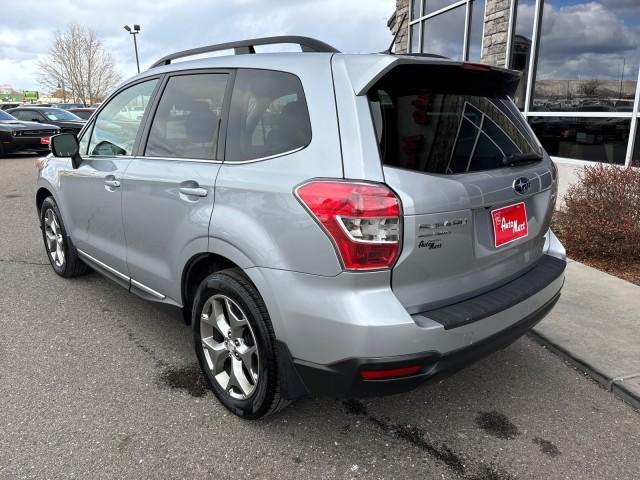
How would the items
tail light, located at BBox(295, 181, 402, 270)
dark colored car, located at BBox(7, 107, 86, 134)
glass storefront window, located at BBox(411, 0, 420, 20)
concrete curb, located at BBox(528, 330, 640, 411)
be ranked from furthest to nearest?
dark colored car, located at BBox(7, 107, 86, 134), glass storefront window, located at BBox(411, 0, 420, 20), concrete curb, located at BBox(528, 330, 640, 411), tail light, located at BBox(295, 181, 402, 270)

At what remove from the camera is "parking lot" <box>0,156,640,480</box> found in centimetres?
234

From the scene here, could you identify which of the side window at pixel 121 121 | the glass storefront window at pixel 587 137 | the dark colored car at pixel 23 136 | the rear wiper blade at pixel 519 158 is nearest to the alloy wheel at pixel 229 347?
the side window at pixel 121 121

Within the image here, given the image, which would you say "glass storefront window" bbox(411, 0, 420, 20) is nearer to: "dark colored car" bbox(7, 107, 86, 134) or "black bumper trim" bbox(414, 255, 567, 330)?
"black bumper trim" bbox(414, 255, 567, 330)

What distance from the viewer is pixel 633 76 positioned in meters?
6.50

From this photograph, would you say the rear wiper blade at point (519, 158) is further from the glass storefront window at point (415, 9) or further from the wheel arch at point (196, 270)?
the glass storefront window at point (415, 9)

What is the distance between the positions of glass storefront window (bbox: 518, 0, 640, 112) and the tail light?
19.6 feet

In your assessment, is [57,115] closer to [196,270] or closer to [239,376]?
[196,270]

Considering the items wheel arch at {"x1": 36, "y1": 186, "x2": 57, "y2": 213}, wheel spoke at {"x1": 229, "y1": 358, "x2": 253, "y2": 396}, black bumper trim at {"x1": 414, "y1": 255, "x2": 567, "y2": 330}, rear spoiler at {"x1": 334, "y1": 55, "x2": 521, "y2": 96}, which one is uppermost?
→ rear spoiler at {"x1": 334, "y1": 55, "x2": 521, "y2": 96}

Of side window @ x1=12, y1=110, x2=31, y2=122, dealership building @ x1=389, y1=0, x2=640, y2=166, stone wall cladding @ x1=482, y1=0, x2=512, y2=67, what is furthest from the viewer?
side window @ x1=12, y1=110, x2=31, y2=122

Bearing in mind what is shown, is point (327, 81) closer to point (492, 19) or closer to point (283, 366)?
point (283, 366)

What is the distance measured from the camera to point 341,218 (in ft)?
6.57

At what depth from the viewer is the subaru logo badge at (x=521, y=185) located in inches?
96.1

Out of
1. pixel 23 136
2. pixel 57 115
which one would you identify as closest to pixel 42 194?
pixel 23 136

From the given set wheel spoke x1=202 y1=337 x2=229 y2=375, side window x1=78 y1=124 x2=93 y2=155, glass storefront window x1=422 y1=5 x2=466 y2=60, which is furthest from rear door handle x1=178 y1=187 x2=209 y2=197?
glass storefront window x1=422 y1=5 x2=466 y2=60
